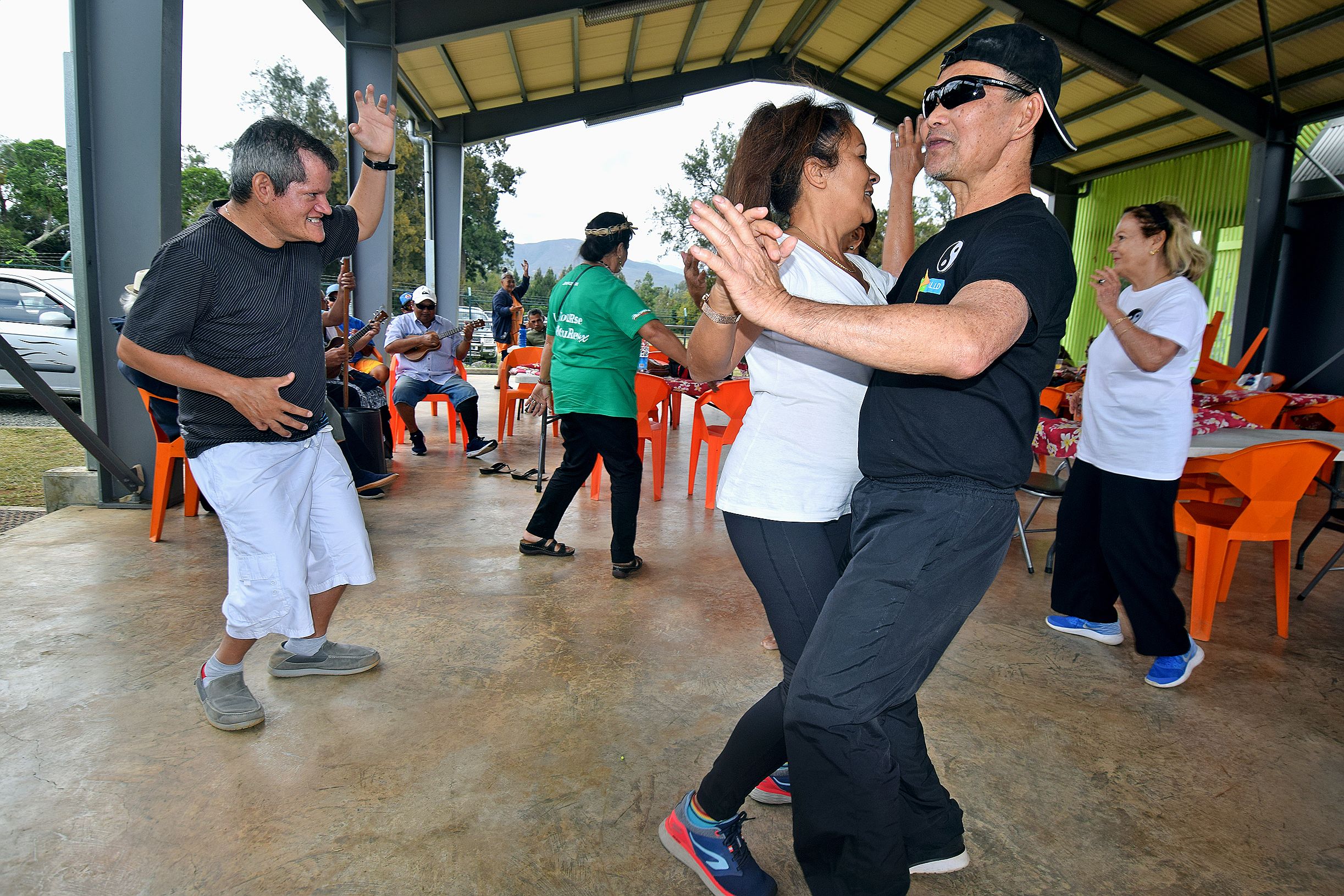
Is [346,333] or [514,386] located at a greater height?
[346,333]

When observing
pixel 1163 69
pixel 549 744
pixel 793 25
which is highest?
pixel 793 25

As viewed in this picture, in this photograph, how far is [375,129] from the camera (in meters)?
2.63

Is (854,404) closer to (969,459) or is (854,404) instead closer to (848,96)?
(969,459)

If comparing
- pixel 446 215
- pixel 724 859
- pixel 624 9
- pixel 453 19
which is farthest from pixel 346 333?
pixel 446 215

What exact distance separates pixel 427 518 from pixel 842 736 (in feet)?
12.9

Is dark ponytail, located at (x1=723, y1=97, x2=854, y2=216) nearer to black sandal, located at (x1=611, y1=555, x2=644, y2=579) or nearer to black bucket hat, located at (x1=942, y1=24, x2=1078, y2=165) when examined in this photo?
black bucket hat, located at (x1=942, y1=24, x2=1078, y2=165)

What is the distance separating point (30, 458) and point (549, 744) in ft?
20.0

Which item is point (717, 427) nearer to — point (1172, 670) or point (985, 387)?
point (1172, 670)

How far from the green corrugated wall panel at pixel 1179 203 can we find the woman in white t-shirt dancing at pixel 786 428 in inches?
427

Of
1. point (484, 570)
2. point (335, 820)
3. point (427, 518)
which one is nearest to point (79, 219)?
point (427, 518)

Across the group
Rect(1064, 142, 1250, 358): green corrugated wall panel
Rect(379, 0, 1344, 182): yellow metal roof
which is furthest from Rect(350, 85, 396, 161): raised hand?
Rect(1064, 142, 1250, 358): green corrugated wall panel

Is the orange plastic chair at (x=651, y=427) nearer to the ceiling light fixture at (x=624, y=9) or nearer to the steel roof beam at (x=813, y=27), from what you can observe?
the ceiling light fixture at (x=624, y=9)

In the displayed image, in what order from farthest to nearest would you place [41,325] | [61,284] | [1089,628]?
[61,284] → [41,325] → [1089,628]

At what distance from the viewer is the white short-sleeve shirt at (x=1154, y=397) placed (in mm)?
2674
